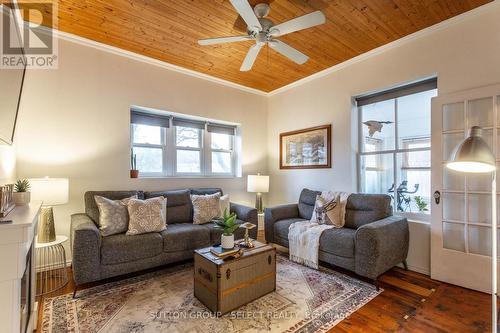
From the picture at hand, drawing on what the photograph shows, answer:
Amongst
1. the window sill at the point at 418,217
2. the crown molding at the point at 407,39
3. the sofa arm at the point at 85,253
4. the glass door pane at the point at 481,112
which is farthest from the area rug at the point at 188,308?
the crown molding at the point at 407,39

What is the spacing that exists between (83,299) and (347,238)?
2.61m

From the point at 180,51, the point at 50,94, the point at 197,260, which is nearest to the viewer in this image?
the point at 197,260

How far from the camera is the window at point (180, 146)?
3.70m

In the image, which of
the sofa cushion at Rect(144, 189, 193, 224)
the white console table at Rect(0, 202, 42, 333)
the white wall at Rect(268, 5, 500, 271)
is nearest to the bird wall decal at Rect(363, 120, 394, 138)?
the white wall at Rect(268, 5, 500, 271)

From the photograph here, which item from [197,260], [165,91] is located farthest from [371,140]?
[165,91]

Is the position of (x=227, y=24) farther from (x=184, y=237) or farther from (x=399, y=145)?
(x=399, y=145)

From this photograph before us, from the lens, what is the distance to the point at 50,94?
2867 millimetres

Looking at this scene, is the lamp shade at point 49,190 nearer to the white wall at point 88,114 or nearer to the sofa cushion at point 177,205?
the white wall at point 88,114

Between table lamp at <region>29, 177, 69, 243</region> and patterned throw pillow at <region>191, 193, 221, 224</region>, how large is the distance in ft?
4.79

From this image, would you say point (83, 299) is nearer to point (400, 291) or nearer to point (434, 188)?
point (400, 291)

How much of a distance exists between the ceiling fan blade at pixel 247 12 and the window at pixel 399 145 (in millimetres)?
2166

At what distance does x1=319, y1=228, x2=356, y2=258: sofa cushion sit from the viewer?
258cm

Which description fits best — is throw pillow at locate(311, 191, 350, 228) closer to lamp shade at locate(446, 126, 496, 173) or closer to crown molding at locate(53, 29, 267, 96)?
lamp shade at locate(446, 126, 496, 173)

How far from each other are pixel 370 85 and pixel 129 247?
11.8 feet
